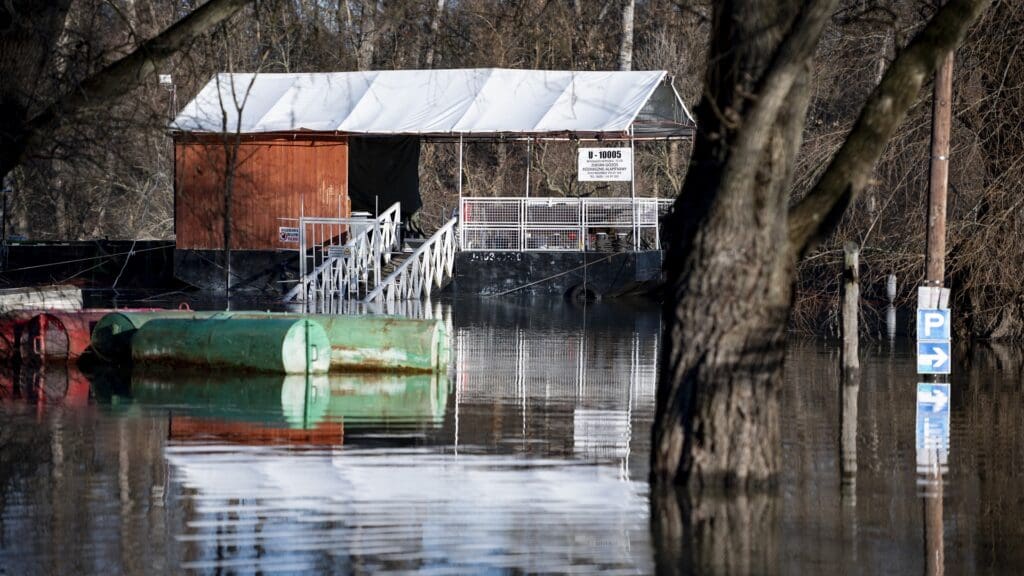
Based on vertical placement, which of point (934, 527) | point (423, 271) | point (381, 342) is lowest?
point (934, 527)

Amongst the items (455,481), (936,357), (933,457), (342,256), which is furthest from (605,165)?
(455,481)

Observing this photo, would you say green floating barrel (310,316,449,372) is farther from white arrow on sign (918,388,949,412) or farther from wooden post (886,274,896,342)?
wooden post (886,274,896,342)

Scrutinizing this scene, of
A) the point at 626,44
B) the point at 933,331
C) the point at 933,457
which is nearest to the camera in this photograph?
the point at 933,457

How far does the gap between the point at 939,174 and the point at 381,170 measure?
893 inches

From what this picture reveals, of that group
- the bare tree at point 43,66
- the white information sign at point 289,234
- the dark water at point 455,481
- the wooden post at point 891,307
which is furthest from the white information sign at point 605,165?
the bare tree at point 43,66

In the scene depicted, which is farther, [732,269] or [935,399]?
[935,399]

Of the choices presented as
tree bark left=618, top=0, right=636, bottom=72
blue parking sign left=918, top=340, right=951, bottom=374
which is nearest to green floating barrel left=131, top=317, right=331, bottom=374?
blue parking sign left=918, top=340, right=951, bottom=374

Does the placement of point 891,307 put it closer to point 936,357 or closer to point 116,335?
point 936,357

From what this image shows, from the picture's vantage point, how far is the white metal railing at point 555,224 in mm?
36812

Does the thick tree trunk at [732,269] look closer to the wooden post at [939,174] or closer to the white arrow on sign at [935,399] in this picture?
the white arrow on sign at [935,399]

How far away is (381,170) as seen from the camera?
1554 inches

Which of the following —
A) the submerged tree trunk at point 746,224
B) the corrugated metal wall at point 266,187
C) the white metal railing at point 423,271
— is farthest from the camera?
the corrugated metal wall at point 266,187

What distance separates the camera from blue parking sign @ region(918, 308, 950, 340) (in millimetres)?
17688

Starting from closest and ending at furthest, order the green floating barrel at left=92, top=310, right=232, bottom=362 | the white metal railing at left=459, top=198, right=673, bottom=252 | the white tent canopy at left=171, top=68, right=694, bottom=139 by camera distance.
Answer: the green floating barrel at left=92, top=310, right=232, bottom=362 < the white tent canopy at left=171, top=68, right=694, bottom=139 < the white metal railing at left=459, top=198, right=673, bottom=252
